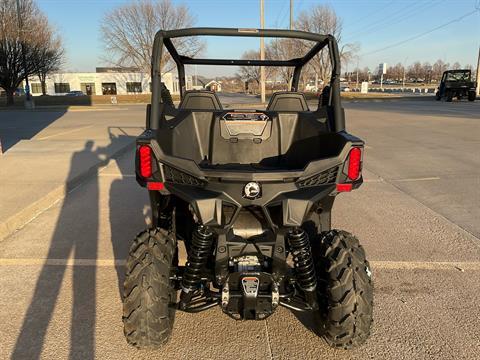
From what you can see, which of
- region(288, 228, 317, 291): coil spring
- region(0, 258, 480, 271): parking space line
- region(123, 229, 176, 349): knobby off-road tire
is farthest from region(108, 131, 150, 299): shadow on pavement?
region(288, 228, 317, 291): coil spring

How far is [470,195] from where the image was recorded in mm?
6012

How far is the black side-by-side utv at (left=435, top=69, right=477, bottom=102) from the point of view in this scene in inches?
1328

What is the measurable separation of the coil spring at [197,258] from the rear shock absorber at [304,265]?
1.64ft

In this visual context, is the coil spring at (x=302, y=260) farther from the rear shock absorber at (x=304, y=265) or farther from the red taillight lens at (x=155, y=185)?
the red taillight lens at (x=155, y=185)

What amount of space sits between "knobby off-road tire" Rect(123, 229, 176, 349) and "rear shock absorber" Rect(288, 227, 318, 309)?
2.53ft

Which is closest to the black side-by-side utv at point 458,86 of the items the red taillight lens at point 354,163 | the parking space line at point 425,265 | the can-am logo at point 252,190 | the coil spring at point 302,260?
the parking space line at point 425,265

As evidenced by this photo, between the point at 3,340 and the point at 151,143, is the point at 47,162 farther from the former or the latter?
the point at 151,143

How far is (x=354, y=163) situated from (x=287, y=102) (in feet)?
4.88

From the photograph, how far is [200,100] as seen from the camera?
389 centimetres

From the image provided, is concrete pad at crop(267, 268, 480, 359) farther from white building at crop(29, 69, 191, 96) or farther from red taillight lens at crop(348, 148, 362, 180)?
white building at crop(29, 69, 191, 96)

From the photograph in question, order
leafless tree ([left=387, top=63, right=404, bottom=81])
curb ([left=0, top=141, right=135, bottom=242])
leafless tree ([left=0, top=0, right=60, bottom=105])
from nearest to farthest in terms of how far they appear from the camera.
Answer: curb ([left=0, top=141, right=135, bottom=242]), leafless tree ([left=0, top=0, right=60, bottom=105]), leafless tree ([left=387, top=63, right=404, bottom=81])

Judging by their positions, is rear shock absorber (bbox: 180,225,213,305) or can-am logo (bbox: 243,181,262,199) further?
rear shock absorber (bbox: 180,225,213,305)

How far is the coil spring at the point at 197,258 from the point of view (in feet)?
7.90

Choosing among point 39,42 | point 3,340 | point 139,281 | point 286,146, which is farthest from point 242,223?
point 39,42
